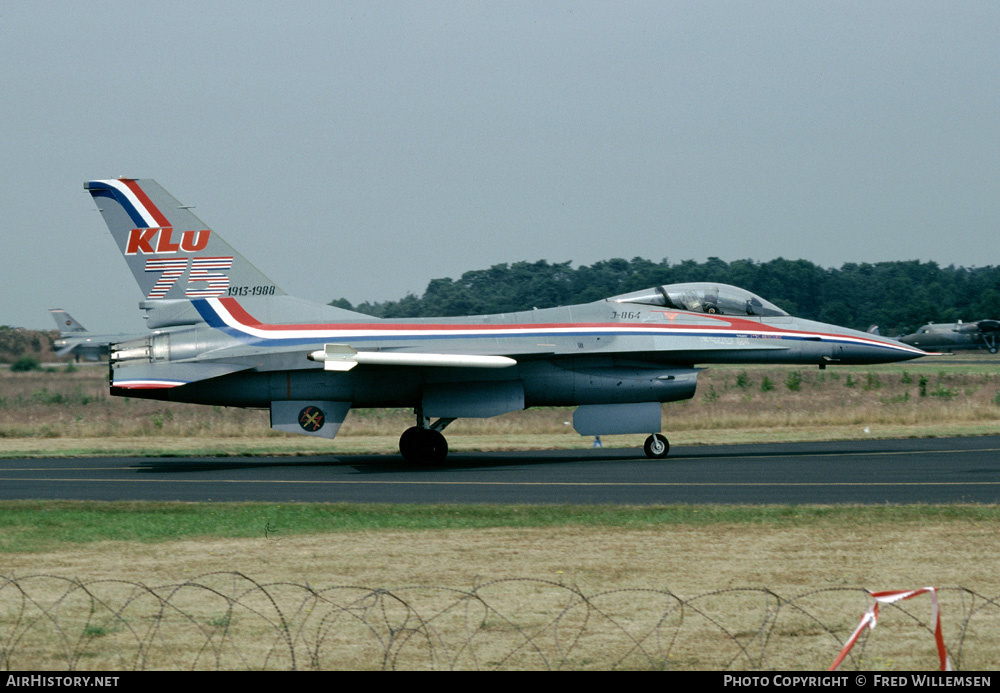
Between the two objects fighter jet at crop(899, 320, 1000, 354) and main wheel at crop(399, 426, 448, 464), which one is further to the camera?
fighter jet at crop(899, 320, 1000, 354)

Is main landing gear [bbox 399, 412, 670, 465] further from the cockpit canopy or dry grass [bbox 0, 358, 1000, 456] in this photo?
dry grass [bbox 0, 358, 1000, 456]

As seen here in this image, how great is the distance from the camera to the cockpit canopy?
23.6 metres

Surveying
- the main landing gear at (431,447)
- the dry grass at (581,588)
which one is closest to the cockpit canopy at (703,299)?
the main landing gear at (431,447)

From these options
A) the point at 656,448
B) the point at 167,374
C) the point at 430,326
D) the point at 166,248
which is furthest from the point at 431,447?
the point at 166,248

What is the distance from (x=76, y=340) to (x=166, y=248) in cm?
676

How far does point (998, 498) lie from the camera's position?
14961 millimetres

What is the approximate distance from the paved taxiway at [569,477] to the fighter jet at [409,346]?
136 centimetres

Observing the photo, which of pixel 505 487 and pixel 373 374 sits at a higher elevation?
pixel 373 374

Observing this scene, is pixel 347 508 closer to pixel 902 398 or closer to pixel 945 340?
pixel 902 398

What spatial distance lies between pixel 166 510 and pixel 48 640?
24.9 ft

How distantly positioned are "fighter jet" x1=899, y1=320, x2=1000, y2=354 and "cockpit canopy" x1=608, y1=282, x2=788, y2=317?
59622mm

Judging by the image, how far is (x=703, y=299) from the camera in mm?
23688

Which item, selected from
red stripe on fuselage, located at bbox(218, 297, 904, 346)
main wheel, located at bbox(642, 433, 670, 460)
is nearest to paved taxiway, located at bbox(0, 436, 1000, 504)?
main wheel, located at bbox(642, 433, 670, 460)
